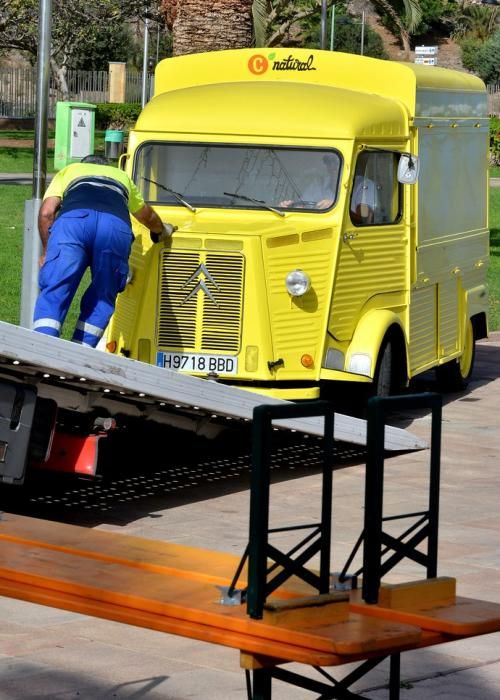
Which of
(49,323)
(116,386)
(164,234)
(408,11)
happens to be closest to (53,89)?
(408,11)

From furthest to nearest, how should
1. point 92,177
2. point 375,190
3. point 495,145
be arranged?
point 495,145
point 375,190
point 92,177

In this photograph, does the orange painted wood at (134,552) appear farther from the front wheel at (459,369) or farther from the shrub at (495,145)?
the shrub at (495,145)

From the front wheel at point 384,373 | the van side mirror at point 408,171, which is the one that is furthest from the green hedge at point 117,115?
the front wheel at point 384,373

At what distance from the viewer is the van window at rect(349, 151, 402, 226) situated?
37.6 ft

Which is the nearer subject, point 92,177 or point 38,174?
point 92,177

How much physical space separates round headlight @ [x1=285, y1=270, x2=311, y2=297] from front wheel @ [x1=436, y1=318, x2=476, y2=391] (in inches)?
131

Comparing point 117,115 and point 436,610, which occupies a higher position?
point 117,115

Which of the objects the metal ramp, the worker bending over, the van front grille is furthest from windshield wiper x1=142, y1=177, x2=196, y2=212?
the metal ramp

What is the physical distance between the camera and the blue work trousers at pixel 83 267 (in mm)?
9648

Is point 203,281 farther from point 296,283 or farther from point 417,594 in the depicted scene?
point 417,594

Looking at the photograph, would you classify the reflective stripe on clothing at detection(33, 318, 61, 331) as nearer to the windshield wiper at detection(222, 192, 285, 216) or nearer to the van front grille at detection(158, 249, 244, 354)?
the van front grille at detection(158, 249, 244, 354)

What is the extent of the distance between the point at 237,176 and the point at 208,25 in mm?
6758

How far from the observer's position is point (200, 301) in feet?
35.0

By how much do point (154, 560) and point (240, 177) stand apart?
667cm
